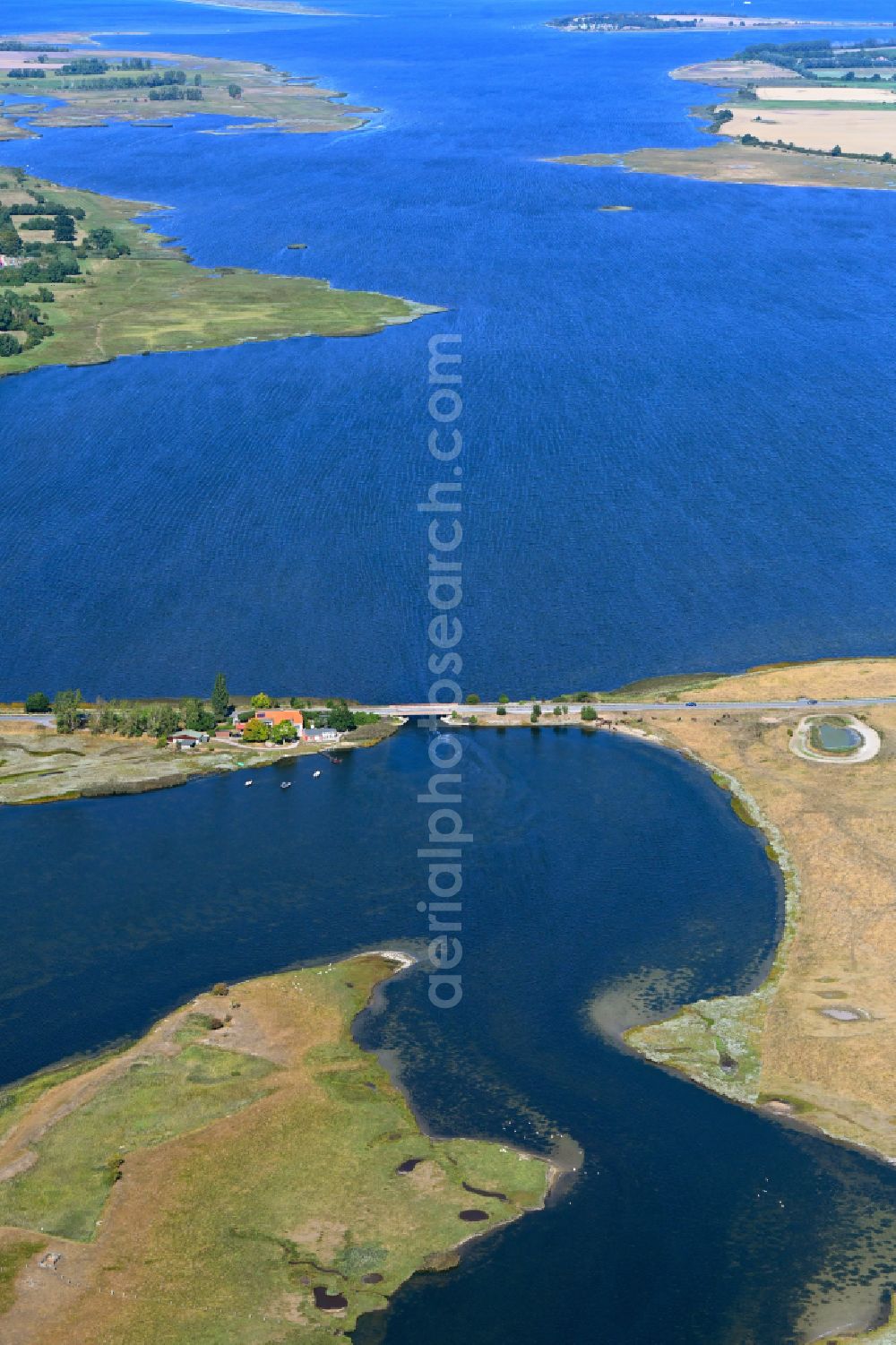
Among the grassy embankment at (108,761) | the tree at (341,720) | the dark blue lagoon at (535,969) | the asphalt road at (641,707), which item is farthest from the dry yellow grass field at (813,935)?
the grassy embankment at (108,761)

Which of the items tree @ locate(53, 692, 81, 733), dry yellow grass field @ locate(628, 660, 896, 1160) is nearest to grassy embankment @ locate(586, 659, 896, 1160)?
dry yellow grass field @ locate(628, 660, 896, 1160)

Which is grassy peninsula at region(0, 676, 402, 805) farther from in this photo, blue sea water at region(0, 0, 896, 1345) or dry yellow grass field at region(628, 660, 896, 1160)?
dry yellow grass field at region(628, 660, 896, 1160)

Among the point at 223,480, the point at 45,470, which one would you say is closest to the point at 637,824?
the point at 223,480

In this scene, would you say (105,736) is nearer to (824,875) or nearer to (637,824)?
(637,824)

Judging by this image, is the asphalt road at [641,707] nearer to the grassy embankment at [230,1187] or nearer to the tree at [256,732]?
the tree at [256,732]

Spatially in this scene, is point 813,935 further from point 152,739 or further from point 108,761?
Answer: point 108,761
